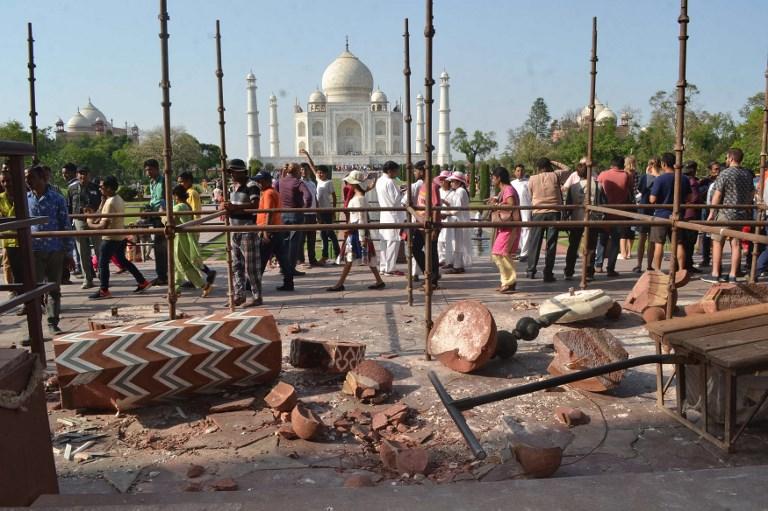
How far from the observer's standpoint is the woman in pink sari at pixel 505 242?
295 inches

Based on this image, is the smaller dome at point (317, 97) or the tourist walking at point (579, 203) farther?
the smaller dome at point (317, 97)

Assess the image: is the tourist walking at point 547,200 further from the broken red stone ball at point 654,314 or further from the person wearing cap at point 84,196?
the person wearing cap at point 84,196

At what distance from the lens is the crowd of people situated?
692 centimetres

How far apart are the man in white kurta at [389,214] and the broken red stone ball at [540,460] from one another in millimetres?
5837

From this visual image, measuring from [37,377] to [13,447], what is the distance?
311 mm

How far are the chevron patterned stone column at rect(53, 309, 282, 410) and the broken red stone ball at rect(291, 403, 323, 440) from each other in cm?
73

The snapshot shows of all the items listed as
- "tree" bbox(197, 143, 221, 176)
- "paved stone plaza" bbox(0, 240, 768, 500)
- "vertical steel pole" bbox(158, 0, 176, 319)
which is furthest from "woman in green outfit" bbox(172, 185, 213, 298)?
"tree" bbox(197, 143, 221, 176)

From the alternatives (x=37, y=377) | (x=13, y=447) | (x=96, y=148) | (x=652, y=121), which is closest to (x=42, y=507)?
(x=13, y=447)

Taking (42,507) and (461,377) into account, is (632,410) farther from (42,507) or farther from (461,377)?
(42,507)

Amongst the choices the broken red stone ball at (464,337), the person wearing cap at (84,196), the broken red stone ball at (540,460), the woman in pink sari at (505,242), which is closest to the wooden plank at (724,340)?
the broken red stone ball at (540,460)

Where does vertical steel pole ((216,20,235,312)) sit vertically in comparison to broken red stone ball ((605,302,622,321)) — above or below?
above

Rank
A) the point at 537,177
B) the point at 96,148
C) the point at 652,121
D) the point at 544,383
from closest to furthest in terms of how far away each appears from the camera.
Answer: the point at 544,383 < the point at 537,177 < the point at 652,121 < the point at 96,148

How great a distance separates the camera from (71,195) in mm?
9273

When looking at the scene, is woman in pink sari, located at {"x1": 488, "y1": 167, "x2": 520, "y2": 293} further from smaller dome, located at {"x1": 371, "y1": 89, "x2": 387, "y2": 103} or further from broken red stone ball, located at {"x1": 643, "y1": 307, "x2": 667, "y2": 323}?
smaller dome, located at {"x1": 371, "y1": 89, "x2": 387, "y2": 103}
